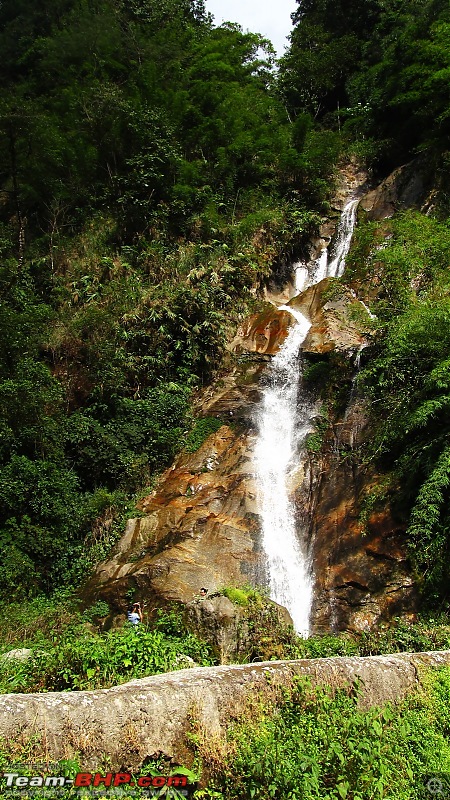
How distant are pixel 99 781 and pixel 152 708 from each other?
1.95 ft

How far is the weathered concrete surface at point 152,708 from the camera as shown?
3.84 metres

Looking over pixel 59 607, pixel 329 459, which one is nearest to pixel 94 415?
pixel 59 607

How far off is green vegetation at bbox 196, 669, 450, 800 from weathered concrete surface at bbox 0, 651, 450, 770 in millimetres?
122

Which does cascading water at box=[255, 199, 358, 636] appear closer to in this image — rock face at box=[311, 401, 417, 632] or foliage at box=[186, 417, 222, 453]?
rock face at box=[311, 401, 417, 632]

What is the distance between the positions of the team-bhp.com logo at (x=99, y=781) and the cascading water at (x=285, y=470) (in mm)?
5726

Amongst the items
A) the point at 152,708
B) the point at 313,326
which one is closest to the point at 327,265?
the point at 313,326

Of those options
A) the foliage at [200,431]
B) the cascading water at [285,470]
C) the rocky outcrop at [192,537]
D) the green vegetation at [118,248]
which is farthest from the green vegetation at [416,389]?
the green vegetation at [118,248]

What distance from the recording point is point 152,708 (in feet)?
13.7

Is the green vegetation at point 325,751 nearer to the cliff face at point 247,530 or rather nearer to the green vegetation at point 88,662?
the green vegetation at point 88,662

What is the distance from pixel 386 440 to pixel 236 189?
1531 centimetres

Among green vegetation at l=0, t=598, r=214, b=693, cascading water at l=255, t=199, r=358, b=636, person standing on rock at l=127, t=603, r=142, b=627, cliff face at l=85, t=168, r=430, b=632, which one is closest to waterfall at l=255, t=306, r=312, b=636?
cascading water at l=255, t=199, r=358, b=636

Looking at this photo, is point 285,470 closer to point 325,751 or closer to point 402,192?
point 325,751

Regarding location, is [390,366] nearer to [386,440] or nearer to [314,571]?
[386,440]

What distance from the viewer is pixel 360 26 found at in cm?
3055
